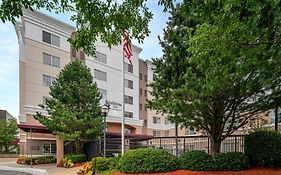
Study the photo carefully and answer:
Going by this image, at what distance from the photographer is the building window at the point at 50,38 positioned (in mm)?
34812

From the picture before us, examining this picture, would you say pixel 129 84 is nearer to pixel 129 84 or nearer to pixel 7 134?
pixel 129 84

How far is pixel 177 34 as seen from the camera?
40.9 feet

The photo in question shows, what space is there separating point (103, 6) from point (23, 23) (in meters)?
31.2

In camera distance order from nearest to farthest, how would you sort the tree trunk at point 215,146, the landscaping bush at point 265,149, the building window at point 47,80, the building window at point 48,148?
1. the landscaping bush at point 265,149
2. the tree trunk at point 215,146
3. the building window at point 48,148
4. the building window at point 47,80

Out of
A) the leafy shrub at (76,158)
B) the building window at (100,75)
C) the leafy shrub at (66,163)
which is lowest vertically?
the leafy shrub at (66,163)

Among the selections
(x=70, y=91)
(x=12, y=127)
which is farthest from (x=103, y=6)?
(x=12, y=127)

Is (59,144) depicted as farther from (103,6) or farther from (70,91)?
(103,6)

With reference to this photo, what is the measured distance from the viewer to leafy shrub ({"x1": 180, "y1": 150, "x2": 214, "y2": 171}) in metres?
12.3

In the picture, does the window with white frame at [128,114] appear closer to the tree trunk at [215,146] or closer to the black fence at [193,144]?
the black fence at [193,144]

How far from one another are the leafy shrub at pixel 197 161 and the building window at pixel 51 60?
2653 cm

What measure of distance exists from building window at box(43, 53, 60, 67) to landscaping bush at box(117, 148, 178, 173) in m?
24.6

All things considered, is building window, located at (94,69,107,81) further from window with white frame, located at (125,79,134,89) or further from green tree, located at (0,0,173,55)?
green tree, located at (0,0,173,55)

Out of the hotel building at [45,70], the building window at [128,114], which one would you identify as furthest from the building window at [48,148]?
the building window at [128,114]

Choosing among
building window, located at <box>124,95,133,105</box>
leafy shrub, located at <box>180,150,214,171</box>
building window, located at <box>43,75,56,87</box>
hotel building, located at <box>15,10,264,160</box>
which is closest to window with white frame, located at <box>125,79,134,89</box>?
hotel building, located at <box>15,10,264,160</box>
